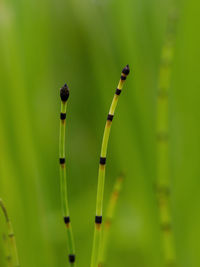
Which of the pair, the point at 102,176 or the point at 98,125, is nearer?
the point at 102,176

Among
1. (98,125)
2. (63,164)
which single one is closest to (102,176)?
(63,164)

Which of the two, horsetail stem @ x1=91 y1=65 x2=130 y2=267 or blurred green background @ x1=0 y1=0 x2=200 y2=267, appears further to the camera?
blurred green background @ x1=0 y1=0 x2=200 y2=267

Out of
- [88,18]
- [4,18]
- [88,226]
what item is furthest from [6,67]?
[88,226]

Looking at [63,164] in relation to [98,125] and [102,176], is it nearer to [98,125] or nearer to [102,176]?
[102,176]

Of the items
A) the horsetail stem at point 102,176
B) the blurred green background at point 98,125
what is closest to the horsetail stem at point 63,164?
the horsetail stem at point 102,176

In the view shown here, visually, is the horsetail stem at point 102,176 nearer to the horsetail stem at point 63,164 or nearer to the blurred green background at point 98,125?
the horsetail stem at point 63,164

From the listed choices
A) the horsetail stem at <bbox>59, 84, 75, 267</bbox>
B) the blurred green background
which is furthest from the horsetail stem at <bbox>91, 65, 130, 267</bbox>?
the blurred green background

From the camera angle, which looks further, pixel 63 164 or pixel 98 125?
pixel 98 125

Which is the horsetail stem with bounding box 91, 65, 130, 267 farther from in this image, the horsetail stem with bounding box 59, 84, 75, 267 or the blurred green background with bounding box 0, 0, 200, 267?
the blurred green background with bounding box 0, 0, 200, 267
